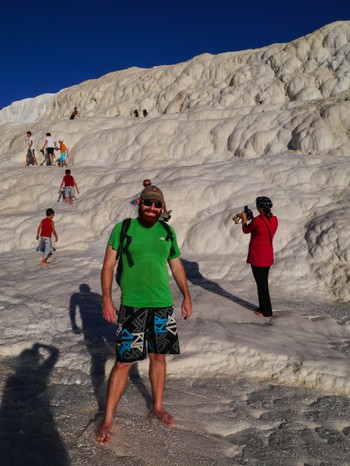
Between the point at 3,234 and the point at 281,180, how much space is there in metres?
9.05

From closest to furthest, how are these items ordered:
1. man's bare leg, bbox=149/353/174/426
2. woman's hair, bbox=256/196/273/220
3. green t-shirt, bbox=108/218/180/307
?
green t-shirt, bbox=108/218/180/307, man's bare leg, bbox=149/353/174/426, woman's hair, bbox=256/196/273/220

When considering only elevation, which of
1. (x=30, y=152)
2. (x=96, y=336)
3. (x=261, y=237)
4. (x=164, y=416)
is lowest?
(x=164, y=416)

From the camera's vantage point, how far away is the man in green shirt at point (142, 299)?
108 inches

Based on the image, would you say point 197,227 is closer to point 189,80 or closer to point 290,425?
point 290,425

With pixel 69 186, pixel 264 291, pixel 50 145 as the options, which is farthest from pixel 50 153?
pixel 264 291

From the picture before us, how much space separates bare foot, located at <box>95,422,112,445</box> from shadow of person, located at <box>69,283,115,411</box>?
0.42m

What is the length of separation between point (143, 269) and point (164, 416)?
129 centimetres

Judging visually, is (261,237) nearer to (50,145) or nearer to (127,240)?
(127,240)

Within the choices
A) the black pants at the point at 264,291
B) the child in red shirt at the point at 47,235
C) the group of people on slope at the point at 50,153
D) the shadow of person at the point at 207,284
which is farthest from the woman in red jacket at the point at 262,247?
the group of people on slope at the point at 50,153

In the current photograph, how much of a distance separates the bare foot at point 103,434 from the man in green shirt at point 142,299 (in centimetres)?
1

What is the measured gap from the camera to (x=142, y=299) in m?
2.79

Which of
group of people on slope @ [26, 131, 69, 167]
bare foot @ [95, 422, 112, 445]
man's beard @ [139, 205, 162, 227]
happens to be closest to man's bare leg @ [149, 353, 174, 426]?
bare foot @ [95, 422, 112, 445]

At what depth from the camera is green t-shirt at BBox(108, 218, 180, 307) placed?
278 centimetres

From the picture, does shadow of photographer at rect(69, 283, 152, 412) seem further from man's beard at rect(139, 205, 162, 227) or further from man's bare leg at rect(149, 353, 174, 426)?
man's beard at rect(139, 205, 162, 227)
